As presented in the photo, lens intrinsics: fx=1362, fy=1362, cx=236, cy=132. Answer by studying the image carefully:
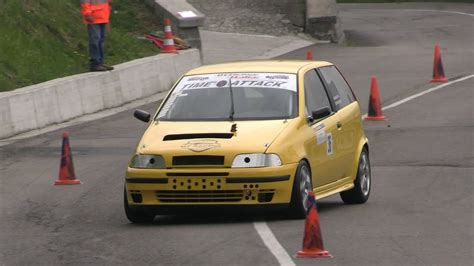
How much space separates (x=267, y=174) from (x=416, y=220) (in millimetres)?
1525

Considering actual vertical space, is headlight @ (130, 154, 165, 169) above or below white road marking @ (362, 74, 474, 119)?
above

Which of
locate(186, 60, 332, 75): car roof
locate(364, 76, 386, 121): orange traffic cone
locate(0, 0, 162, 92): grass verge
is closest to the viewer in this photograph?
locate(186, 60, 332, 75): car roof

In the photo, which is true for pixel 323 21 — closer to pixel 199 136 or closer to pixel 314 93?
pixel 314 93

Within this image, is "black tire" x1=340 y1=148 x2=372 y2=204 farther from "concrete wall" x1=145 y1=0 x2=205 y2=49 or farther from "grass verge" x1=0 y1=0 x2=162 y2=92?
"concrete wall" x1=145 y1=0 x2=205 y2=49

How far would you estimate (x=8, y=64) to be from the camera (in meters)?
23.7

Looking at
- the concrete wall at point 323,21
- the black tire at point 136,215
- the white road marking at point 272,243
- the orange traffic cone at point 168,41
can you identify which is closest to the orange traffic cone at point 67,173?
the black tire at point 136,215

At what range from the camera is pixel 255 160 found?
40.5 feet

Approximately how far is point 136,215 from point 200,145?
0.98 meters

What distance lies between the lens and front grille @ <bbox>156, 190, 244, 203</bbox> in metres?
12.3

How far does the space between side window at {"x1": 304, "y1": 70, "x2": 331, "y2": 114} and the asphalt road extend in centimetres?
107

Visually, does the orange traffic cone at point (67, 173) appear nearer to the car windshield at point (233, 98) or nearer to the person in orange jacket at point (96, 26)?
the car windshield at point (233, 98)

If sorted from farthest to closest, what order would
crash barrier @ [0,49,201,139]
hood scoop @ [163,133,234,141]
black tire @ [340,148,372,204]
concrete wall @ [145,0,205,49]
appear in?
1. concrete wall @ [145,0,205,49]
2. crash barrier @ [0,49,201,139]
3. black tire @ [340,148,372,204]
4. hood scoop @ [163,133,234,141]

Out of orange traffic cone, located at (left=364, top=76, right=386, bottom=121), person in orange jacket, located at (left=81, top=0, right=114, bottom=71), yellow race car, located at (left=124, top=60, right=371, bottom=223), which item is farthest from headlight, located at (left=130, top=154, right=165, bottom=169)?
person in orange jacket, located at (left=81, top=0, right=114, bottom=71)

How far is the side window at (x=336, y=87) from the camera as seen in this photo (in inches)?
563
